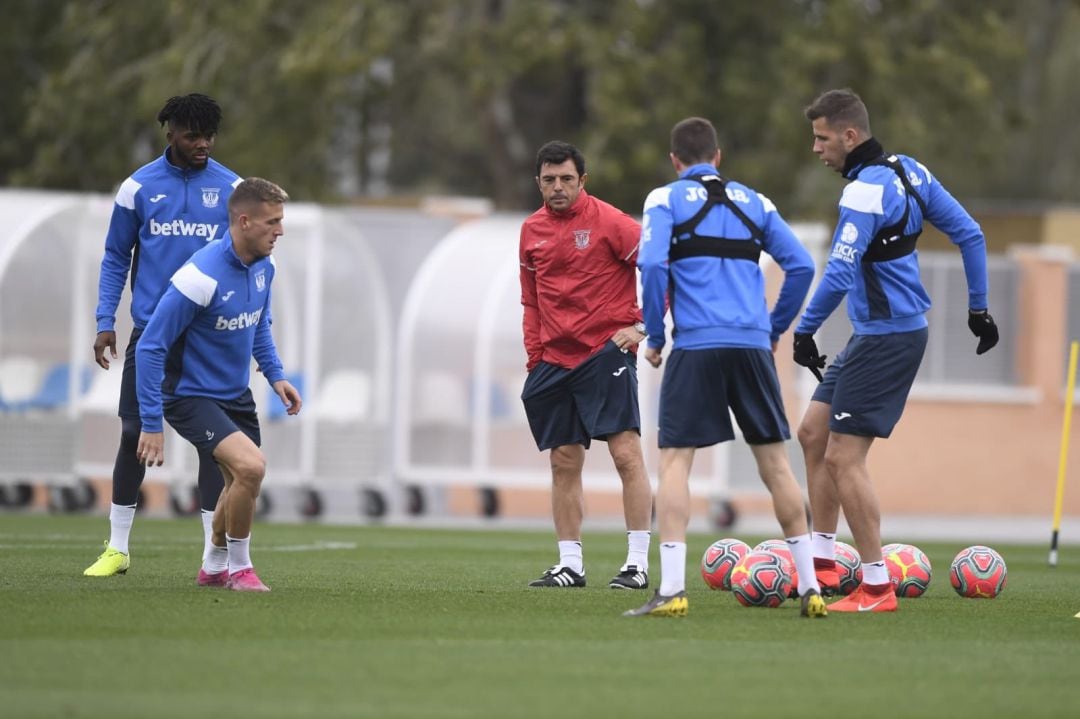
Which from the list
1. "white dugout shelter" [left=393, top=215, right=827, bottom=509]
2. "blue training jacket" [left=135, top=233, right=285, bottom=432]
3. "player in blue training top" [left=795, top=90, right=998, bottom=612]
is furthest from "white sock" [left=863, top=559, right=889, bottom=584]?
"white dugout shelter" [left=393, top=215, right=827, bottom=509]

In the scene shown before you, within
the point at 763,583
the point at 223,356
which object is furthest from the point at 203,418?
the point at 763,583

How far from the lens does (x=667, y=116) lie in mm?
28672

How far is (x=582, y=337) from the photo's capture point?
1107 centimetres

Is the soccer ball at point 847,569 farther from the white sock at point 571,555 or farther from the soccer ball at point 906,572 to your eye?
the white sock at point 571,555

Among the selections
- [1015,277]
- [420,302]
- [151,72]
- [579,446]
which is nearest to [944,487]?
[1015,277]

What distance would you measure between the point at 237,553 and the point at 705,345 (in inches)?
107

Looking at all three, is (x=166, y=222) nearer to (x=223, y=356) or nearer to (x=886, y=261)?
(x=223, y=356)

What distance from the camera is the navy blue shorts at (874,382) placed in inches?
392

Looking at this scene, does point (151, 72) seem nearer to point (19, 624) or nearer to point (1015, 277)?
point (1015, 277)

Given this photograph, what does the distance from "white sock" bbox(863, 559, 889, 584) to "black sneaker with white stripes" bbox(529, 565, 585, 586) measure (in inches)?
74.7

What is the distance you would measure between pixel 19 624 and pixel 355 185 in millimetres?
27864

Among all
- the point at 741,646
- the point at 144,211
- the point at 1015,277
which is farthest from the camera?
the point at 1015,277

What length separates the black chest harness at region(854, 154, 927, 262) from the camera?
9875mm

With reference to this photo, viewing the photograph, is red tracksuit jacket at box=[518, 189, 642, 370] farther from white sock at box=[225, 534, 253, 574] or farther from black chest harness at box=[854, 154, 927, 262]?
white sock at box=[225, 534, 253, 574]
